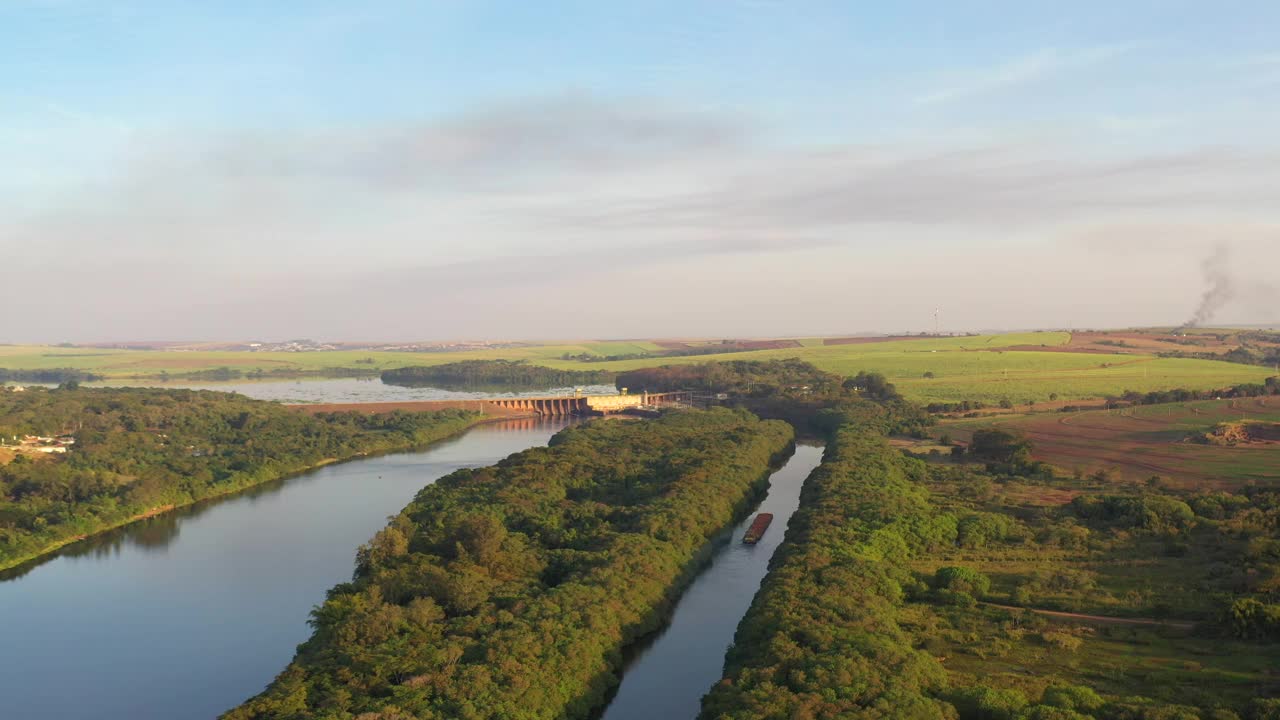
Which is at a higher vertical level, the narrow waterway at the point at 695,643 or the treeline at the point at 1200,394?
the treeline at the point at 1200,394

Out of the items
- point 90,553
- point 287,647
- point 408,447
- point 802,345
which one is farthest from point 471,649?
point 802,345

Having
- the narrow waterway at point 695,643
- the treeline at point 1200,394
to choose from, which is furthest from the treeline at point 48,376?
the treeline at point 1200,394

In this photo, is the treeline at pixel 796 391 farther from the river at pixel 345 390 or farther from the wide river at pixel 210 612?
the wide river at pixel 210 612

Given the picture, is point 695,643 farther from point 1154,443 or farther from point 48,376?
point 48,376

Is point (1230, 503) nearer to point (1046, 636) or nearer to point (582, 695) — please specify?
point (1046, 636)

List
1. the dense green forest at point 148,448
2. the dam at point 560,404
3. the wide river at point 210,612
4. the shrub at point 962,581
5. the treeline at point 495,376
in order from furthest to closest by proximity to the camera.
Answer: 1. the treeline at point 495,376
2. the dam at point 560,404
3. the dense green forest at point 148,448
4. the shrub at point 962,581
5. the wide river at point 210,612

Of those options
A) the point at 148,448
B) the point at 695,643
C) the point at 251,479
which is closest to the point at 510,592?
the point at 695,643
